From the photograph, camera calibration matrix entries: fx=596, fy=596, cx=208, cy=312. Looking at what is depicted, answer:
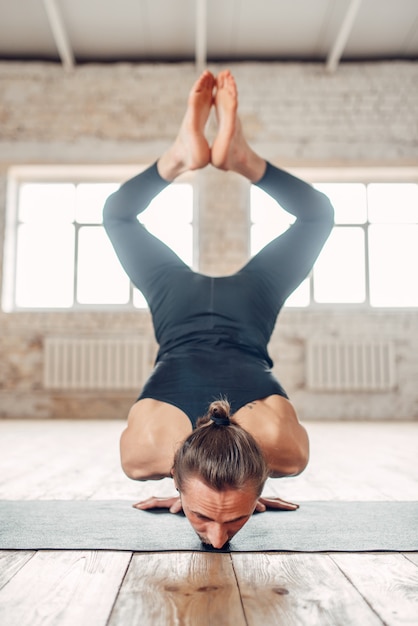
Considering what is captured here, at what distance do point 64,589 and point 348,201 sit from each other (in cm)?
557

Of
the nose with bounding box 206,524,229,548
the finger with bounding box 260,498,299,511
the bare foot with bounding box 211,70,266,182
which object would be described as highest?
the bare foot with bounding box 211,70,266,182

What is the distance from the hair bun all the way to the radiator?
14.3ft

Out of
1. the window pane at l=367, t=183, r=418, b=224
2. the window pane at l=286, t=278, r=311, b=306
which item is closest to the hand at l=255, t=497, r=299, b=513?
the window pane at l=286, t=278, r=311, b=306

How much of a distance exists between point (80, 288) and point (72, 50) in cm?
236

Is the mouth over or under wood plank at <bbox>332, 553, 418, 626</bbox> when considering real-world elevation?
under

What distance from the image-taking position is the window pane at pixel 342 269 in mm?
6004

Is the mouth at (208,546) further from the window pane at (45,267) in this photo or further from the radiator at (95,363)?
the window pane at (45,267)

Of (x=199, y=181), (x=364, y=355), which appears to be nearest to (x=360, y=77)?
(x=199, y=181)

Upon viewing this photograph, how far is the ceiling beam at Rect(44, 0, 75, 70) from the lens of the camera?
5098 mm

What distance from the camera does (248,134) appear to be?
5969mm

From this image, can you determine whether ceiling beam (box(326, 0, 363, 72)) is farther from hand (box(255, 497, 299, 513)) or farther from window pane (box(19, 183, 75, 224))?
hand (box(255, 497, 299, 513))

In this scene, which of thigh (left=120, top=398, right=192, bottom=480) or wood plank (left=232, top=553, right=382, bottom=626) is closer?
wood plank (left=232, top=553, right=382, bottom=626)

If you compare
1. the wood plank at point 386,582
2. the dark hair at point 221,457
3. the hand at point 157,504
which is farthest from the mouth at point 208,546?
the hand at point 157,504

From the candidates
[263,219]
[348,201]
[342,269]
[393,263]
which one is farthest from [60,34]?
[393,263]
